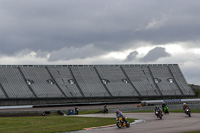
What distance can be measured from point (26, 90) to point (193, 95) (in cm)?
4379

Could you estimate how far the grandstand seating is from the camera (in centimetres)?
A: 7956

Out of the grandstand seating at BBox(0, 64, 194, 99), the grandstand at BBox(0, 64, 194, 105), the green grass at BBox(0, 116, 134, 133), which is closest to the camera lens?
the green grass at BBox(0, 116, 134, 133)

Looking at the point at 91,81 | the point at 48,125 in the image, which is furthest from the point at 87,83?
the point at 48,125

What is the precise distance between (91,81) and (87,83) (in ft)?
5.47

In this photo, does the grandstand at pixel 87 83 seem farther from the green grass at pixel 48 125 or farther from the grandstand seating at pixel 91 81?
the green grass at pixel 48 125

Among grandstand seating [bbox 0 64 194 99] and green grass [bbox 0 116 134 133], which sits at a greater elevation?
grandstand seating [bbox 0 64 194 99]

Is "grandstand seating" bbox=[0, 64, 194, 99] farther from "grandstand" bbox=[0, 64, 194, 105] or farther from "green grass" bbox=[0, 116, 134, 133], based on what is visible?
"green grass" bbox=[0, 116, 134, 133]

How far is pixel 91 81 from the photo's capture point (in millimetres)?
88438

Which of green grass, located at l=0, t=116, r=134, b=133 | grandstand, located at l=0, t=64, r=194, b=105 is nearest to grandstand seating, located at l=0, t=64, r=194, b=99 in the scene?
grandstand, located at l=0, t=64, r=194, b=105

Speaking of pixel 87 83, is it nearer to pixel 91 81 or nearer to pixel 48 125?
pixel 91 81

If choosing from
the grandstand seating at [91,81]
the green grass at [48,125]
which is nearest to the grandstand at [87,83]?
the grandstand seating at [91,81]

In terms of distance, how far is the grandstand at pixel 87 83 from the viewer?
7806cm

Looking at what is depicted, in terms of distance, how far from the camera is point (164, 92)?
8869cm

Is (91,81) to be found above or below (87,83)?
above
